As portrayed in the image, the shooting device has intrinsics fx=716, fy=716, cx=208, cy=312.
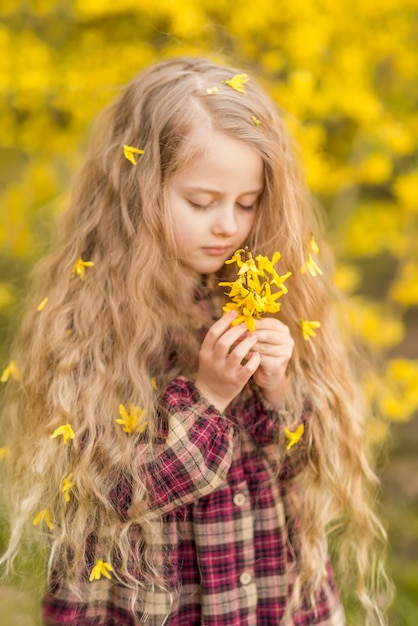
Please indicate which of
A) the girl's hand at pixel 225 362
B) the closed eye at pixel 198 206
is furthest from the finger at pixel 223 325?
the closed eye at pixel 198 206

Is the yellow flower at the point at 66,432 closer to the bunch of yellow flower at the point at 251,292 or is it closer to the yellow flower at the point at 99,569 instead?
the yellow flower at the point at 99,569

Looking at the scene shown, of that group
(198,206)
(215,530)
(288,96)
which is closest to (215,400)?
(215,530)

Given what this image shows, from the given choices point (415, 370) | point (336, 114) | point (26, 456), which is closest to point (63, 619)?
point (26, 456)

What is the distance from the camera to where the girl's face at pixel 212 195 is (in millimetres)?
1600

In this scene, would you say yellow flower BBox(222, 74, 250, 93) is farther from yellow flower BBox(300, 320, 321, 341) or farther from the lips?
yellow flower BBox(300, 320, 321, 341)

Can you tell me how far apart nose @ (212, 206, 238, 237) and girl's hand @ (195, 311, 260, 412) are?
0.19m

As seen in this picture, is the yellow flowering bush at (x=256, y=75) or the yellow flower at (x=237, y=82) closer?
the yellow flower at (x=237, y=82)

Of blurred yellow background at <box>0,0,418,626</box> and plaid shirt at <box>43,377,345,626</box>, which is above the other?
blurred yellow background at <box>0,0,418,626</box>

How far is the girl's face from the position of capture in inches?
63.0

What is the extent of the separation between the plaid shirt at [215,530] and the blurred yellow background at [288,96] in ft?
2.79

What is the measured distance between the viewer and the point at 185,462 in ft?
5.04

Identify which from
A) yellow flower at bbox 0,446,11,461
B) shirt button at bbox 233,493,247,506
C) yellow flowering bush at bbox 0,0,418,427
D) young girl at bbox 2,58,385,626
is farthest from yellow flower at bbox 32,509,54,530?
yellow flowering bush at bbox 0,0,418,427

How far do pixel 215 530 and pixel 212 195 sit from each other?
2.51 feet

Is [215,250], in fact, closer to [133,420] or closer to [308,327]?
[308,327]
